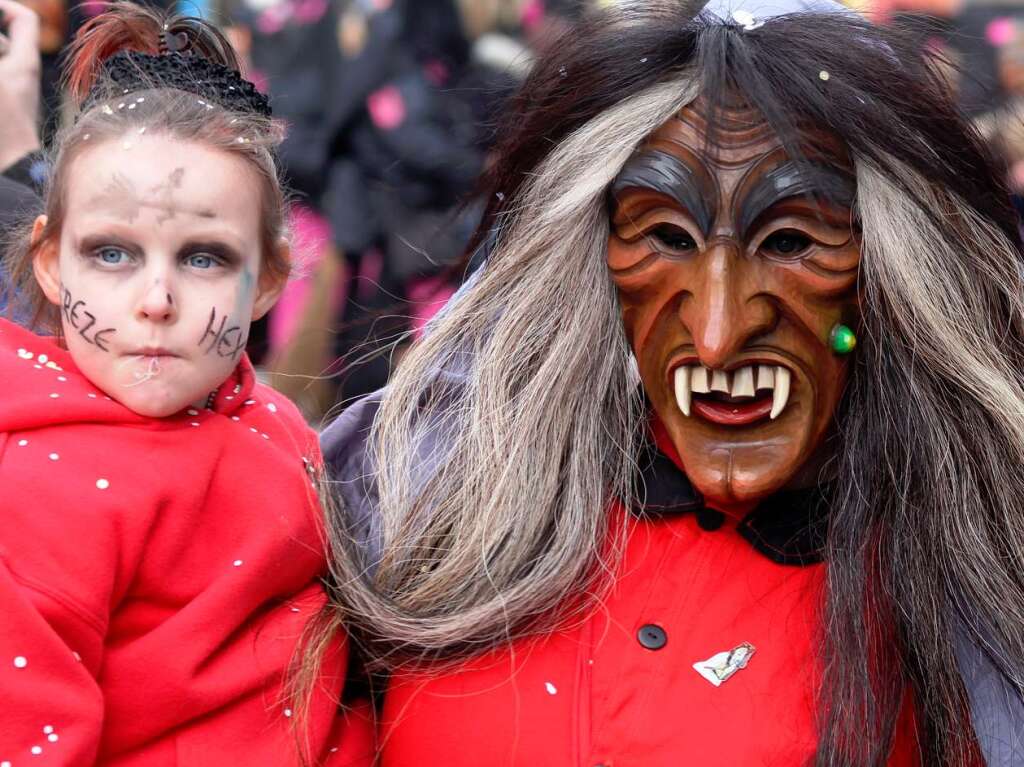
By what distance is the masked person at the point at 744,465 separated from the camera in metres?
2.07

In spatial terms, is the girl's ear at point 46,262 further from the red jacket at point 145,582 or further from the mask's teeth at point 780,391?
the mask's teeth at point 780,391

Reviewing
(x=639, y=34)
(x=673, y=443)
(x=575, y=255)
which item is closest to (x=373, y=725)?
(x=673, y=443)

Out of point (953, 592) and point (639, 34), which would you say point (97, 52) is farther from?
point (953, 592)

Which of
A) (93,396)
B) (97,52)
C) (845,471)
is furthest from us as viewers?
(97,52)

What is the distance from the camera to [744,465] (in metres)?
2.16

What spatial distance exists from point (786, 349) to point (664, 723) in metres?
0.54

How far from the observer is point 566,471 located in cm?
232

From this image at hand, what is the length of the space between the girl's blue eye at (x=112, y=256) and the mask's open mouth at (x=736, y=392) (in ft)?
2.58

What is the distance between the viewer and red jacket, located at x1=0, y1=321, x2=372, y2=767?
1858 millimetres

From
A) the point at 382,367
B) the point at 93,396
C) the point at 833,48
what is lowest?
the point at 382,367

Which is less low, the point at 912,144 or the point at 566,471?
the point at 912,144

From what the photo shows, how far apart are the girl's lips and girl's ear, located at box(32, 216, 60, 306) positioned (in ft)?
3.03

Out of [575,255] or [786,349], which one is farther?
[575,255]

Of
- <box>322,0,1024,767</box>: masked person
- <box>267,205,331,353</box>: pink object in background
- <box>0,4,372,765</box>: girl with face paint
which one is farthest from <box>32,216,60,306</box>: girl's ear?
<box>267,205,331,353</box>: pink object in background
